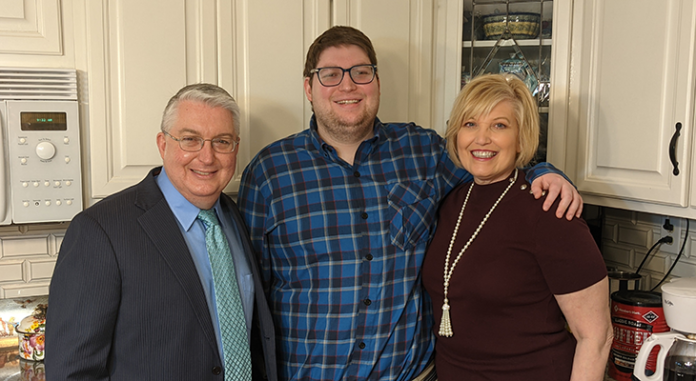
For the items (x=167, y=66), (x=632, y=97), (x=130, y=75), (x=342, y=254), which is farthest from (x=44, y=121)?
(x=632, y=97)

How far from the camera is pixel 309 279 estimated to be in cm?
151

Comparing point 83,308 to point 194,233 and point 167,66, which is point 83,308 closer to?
point 194,233

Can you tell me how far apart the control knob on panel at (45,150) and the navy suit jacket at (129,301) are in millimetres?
367

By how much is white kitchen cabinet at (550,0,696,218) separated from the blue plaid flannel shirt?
1.22 ft

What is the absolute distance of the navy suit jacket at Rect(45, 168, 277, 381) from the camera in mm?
1083

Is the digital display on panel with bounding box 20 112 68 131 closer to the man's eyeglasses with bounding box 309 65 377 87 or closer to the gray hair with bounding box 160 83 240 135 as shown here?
the gray hair with bounding box 160 83 240 135

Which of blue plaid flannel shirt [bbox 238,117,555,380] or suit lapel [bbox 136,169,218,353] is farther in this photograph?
blue plaid flannel shirt [bbox 238,117,555,380]

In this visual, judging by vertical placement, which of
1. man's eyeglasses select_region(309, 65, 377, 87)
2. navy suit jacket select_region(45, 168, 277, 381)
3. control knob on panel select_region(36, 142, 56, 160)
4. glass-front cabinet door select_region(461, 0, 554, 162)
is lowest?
navy suit jacket select_region(45, 168, 277, 381)

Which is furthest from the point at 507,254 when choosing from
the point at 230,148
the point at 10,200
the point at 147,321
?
the point at 10,200

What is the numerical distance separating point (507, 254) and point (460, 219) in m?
0.19

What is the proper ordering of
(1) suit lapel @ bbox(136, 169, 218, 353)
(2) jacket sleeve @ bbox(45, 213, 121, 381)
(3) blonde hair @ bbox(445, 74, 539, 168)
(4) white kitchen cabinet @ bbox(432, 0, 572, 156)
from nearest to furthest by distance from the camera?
1. (2) jacket sleeve @ bbox(45, 213, 121, 381)
2. (1) suit lapel @ bbox(136, 169, 218, 353)
3. (3) blonde hair @ bbox(445, 74, 539, 168)
4. (4) white kitchen cabinet @ bbox(432, 0, 572, 156)

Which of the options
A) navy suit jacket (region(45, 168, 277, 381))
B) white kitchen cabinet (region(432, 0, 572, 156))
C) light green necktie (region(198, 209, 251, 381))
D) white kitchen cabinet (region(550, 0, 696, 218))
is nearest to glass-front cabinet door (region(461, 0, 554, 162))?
white kitchen cabinet (region(432, 0, 572, 156))

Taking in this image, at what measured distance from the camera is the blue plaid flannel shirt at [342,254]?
1.50 m

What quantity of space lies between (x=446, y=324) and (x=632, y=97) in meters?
0.85
